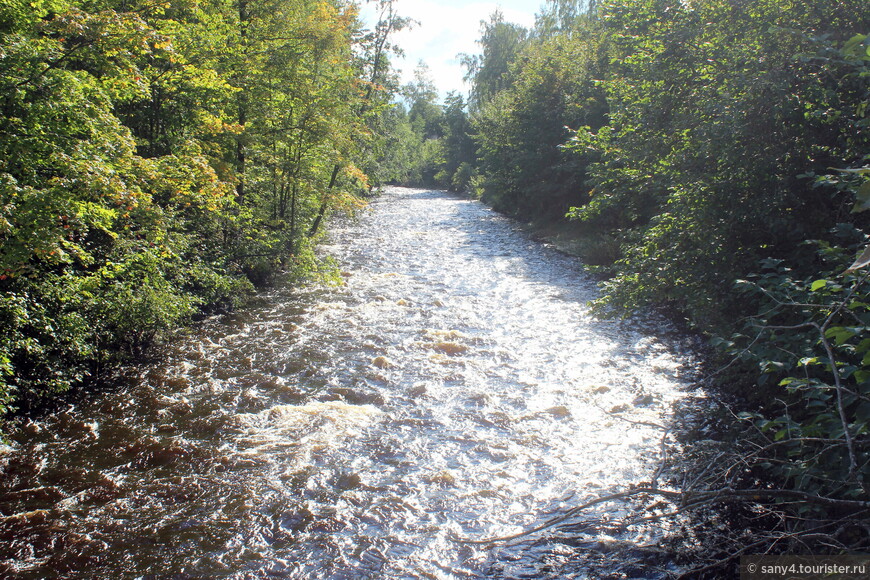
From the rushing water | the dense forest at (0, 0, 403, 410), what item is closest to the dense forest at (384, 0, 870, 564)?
the rushing water

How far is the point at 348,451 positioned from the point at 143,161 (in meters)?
4.53

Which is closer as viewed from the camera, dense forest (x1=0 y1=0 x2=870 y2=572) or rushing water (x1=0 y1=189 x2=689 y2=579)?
dense forest (x1=0 y1=0 x2=870 y2=572)

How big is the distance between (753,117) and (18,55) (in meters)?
8.35

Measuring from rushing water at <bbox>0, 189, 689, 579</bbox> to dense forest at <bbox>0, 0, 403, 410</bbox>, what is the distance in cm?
105

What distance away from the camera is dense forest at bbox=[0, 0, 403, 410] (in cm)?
613

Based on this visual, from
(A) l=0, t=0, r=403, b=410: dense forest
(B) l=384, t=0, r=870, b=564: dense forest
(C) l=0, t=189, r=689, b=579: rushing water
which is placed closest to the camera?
(B) l=384, t=0, r=870, b=564: dense forest

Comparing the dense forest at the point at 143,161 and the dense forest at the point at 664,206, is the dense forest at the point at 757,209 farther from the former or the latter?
the dense forest at the point at 143,161

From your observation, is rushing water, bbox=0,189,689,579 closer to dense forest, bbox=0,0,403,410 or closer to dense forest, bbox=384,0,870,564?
dense forest, bbox=0,0,403,410

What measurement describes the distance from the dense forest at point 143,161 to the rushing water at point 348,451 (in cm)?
105

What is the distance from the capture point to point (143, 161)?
23.5 feet

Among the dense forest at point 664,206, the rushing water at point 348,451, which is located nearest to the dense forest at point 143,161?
the dense forest at point 664,206

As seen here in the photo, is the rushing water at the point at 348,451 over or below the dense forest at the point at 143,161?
below

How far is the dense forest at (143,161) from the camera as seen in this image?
241 inches

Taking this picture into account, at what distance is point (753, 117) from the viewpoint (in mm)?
6586
